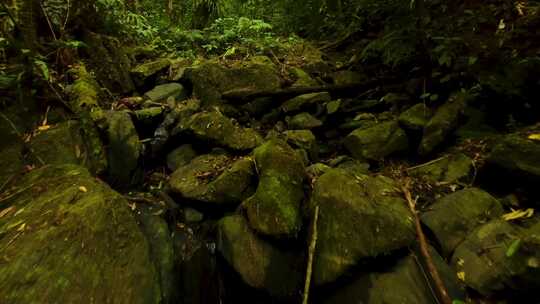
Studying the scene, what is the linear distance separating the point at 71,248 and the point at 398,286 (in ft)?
8.62

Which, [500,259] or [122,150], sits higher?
[500,259]

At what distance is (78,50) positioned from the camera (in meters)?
5.26

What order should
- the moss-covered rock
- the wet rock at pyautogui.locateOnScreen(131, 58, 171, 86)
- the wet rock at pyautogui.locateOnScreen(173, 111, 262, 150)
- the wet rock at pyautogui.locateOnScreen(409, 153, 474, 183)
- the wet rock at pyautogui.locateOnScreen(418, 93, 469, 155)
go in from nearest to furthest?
the wet rock at pyautogui.locateOnScreen(409, 153, 474, 183) → the wet rock at pyautogui.locateOnScreen(418, 93, 469, 155) → the wet rock at pyautogui.locateOnScreen(173, 111, 262, 150) → the moss-covered rock → the wet rock at pyautogui.locateOnScreen(131, 58, 171, 86)

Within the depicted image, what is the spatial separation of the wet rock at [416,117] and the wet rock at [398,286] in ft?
7.20

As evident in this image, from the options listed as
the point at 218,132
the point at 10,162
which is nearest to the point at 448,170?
the point at 218,132

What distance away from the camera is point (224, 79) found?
6105 mm

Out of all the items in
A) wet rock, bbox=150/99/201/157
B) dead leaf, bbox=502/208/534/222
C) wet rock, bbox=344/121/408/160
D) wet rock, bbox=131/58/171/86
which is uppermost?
dead leaf, bbox=502/208/534/222

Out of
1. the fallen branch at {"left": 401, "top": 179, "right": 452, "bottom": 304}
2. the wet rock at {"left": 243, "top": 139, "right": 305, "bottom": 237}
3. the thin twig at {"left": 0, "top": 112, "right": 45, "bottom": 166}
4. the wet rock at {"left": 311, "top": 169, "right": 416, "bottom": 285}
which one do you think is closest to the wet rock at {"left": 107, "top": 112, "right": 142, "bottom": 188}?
the thin twig at {"left": 0, "top": 112, "right": 45, "bottom": 166}

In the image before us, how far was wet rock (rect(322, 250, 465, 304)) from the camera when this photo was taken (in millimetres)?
A: 2473

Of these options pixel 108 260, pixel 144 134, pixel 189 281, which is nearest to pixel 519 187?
Result: pixel 189 281

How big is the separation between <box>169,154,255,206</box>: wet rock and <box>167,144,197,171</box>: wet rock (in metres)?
0.28

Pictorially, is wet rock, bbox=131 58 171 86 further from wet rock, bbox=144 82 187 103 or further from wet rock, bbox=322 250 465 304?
wet rock, bbox=322 250 465 304

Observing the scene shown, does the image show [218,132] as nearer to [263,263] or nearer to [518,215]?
[263,263]

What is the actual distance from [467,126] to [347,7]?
16.5 feet
